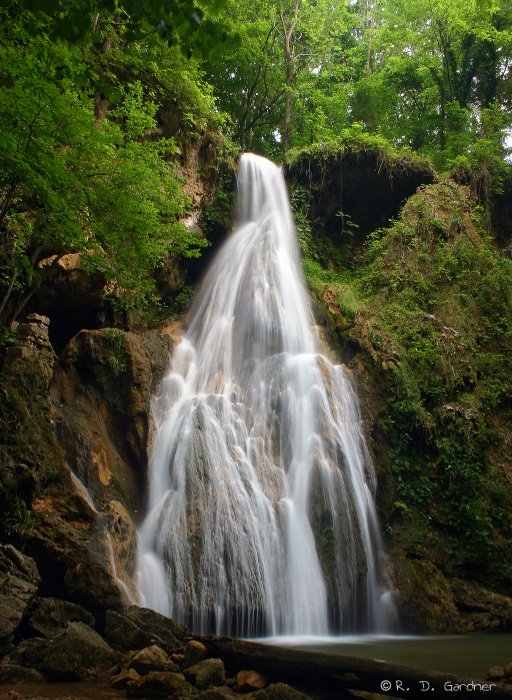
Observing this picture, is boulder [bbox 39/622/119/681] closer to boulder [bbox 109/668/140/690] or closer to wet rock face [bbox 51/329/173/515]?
boulder [bbox 109/668/140/690]

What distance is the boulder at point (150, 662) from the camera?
5.14 metres

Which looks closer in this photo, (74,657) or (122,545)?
(74,657)

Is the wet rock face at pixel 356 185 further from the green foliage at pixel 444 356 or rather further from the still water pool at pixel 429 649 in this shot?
the still water pool at pixel 429 649

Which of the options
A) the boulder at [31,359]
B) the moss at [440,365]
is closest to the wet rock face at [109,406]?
the boulder at [31,359]

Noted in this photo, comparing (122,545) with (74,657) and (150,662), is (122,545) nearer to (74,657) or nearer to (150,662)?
(74,657)

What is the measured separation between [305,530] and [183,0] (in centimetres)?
911

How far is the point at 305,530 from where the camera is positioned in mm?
10258

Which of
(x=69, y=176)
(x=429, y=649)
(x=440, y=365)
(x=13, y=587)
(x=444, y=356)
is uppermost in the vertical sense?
(x=444, y=356)

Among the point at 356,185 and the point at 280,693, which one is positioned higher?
the point at 356,185

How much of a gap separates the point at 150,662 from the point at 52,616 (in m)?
1.82

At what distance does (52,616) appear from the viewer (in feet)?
20.7

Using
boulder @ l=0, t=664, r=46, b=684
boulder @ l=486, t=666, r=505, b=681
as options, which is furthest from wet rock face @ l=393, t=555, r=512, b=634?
boulder @ l=0, t=664, r=46, b=684

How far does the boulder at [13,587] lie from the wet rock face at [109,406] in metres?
2.83

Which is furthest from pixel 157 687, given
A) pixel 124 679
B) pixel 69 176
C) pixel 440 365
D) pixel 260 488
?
pixel 440 365
